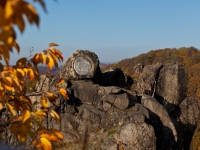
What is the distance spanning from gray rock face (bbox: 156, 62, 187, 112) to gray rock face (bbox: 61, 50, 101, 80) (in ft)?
15.8

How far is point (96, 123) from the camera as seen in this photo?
12.3 m

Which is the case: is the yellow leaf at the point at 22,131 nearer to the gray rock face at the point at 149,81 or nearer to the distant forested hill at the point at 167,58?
the gray rock face at the point at 149,81

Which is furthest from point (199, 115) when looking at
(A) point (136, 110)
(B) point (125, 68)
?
(B) point (125, 68)

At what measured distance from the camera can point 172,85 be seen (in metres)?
17.1

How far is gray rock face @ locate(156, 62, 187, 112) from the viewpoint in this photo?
1691 centimetres

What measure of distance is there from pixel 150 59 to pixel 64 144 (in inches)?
2013

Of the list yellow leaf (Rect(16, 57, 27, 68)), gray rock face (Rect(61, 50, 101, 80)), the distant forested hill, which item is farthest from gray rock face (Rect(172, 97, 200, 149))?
the distant forested hill

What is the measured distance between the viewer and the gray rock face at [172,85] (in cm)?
1691

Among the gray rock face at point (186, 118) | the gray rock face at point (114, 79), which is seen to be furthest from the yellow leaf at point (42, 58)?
the gray rock face at point (114, 79)

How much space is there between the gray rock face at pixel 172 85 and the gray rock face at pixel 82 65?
480 cm

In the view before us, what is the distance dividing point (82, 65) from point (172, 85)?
5621 millimetres

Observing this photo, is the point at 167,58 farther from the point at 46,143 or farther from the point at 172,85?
the point at 46,143

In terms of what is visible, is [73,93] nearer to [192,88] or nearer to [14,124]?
[14,124]

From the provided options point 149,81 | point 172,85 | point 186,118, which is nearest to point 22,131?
point 186,118
